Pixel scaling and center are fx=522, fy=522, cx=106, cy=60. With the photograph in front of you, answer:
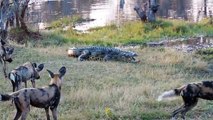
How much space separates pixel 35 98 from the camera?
782 centimetres

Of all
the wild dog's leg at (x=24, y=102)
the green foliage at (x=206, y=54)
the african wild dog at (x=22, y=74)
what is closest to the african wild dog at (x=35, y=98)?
the wild dog's leg at (x=24, y=102)

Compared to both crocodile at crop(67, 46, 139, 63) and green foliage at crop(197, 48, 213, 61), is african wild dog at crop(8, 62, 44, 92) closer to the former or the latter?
crocodile at crop(67, 46, 139, 63)

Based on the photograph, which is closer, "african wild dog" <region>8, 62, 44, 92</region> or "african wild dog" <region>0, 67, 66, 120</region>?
"african wild dog" <region>0, 67, 66, 120</region>

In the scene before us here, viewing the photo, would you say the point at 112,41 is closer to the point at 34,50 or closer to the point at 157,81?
the point at 34,50

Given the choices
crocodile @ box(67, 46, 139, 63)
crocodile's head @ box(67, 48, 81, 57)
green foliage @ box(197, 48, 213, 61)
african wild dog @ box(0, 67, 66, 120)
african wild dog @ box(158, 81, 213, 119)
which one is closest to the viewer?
african wild dog @ box(0, 67, 66, 120)

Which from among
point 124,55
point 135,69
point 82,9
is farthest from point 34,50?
point 82,9

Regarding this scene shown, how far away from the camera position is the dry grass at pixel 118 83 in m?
8.91

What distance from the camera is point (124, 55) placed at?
51.3 ft

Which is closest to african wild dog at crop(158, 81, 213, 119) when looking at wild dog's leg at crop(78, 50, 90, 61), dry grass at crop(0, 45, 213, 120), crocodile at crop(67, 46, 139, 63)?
dry grass at crop(0, 45, 213, 120)

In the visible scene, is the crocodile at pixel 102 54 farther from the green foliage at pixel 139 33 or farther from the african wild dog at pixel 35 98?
the african wild dog at pixel 35 98

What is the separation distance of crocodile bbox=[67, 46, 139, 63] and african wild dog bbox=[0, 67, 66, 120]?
7.30 meters

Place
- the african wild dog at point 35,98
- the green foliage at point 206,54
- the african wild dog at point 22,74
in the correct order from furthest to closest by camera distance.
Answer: the green foliage at point 206,54 < the african wild dog at point 22,74 < the african wild dog at point 35,98

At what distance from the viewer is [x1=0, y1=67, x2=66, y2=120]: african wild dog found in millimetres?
7656

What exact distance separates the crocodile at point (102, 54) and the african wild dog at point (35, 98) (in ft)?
24.0
